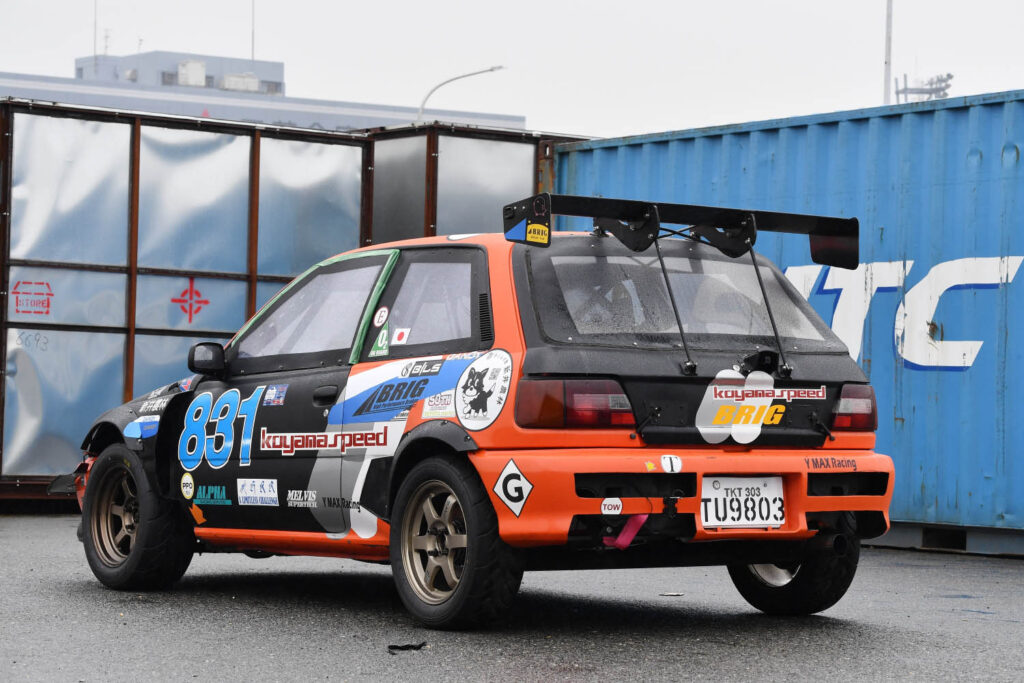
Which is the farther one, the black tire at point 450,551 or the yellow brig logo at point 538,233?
the yellow brig logo at point 538,233

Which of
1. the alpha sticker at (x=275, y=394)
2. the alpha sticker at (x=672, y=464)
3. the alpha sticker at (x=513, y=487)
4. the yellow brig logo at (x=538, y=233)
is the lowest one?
the alpha sticker at (x=513, y=487)

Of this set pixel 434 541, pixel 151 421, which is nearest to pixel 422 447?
pixel 434 541

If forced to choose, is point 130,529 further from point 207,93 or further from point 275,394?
point 207,93

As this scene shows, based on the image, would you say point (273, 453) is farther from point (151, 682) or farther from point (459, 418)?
point (151, 682)

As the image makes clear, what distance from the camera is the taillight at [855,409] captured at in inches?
239

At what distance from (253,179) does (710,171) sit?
471cm

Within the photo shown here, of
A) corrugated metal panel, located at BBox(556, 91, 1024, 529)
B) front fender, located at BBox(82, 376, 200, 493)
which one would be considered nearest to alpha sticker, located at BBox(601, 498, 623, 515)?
front fender, located at BBox(82, 376, 200, 493)

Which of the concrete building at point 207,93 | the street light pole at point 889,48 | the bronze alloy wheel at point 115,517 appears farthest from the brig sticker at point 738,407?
the concrete building at point 207,93

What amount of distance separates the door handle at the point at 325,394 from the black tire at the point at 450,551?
616 millimetres

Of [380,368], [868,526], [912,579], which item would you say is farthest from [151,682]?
[912,579]

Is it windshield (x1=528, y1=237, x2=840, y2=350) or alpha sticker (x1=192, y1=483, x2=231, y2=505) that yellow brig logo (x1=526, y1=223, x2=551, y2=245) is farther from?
alpha sticker (x1=192, y1=483, x2=231, y2=505)

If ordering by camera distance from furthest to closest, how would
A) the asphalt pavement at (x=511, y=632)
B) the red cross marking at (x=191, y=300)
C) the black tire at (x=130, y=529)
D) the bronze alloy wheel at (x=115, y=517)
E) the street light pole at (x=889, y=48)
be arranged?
the street light pole at (x=889, y=48)
the red cross marking at (x=191, y=300)
the bronze alloy wheel at (x=115, y=517)
the black tire at (x=130, y=529)
the asphalt pavement at (x=511, y=632)

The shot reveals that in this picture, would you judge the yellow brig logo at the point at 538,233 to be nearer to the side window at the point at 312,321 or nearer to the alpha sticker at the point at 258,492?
the side window at the point at 312,321

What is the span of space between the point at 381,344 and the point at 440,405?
0.66 metres
